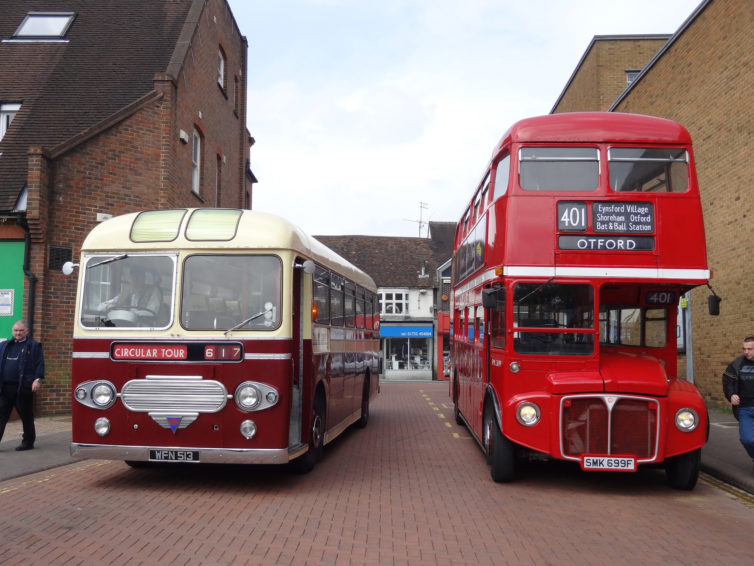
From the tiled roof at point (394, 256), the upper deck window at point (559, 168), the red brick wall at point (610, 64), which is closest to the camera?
the upper deck window at point (559, 168)

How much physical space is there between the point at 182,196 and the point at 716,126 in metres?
12.8

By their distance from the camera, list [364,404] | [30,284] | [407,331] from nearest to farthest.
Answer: [364,404] < [30,284] < [407,331]

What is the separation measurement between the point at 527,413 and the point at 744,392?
2.70m

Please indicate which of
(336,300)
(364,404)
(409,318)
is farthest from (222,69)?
(409,318)

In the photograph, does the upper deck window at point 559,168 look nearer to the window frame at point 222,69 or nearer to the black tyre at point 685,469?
the black tyre at point 685,469


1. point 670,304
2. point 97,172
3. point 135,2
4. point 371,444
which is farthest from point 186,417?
point 135,2

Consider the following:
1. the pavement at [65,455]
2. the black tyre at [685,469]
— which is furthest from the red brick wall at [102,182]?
the black tyre at [685,469]

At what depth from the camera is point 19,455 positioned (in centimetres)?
1002

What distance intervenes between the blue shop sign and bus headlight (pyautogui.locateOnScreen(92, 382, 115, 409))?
39.9 meters

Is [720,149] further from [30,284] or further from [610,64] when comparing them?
[610,64]

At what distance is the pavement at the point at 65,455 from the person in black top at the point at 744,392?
0.51 metres

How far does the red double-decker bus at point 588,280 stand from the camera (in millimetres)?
7875

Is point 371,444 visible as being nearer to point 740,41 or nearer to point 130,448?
point 130,448

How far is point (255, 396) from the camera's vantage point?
761 centimetres
